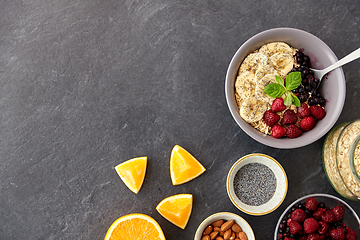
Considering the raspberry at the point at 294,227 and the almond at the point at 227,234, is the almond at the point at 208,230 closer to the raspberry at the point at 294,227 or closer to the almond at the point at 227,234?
the almond at the point at 227,234

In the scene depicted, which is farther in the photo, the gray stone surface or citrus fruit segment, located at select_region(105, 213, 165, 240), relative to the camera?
the gray stone surface

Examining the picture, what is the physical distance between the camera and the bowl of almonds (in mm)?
1720

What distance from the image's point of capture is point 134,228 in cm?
174

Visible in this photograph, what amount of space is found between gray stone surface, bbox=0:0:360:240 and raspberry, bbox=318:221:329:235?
0.23 metres

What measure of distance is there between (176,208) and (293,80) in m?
1.15

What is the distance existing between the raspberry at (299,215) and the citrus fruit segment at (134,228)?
0.89 metres

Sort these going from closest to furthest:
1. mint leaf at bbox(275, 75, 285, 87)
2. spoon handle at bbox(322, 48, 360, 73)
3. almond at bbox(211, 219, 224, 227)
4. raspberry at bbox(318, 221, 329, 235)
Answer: spoon handle at bbox(322, 48, 360, 73), mint leaf at bbox(275, 75, 285, 87), raspberry at bbox(318, 221, 329, 235), almond at bbox(211, 219, 224, 227)

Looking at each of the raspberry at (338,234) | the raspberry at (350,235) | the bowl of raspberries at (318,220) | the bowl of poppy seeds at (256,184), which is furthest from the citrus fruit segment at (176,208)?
the raspberry at (350,235)

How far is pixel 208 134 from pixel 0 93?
1615mm

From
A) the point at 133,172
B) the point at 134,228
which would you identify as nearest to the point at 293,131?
the point at 133,172

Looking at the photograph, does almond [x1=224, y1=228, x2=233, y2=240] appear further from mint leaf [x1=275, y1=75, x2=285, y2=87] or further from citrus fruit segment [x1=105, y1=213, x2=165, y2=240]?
mint leaf [x1=275, y1=75, x2=285, y2=87]

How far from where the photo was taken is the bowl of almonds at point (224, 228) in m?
1.72

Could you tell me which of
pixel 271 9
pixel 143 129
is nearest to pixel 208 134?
pixel 143 129

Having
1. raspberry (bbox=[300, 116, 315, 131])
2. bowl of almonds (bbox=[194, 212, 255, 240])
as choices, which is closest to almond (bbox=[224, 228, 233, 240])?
bowl of almonds (bbox=[194, 212, 255, 240])
